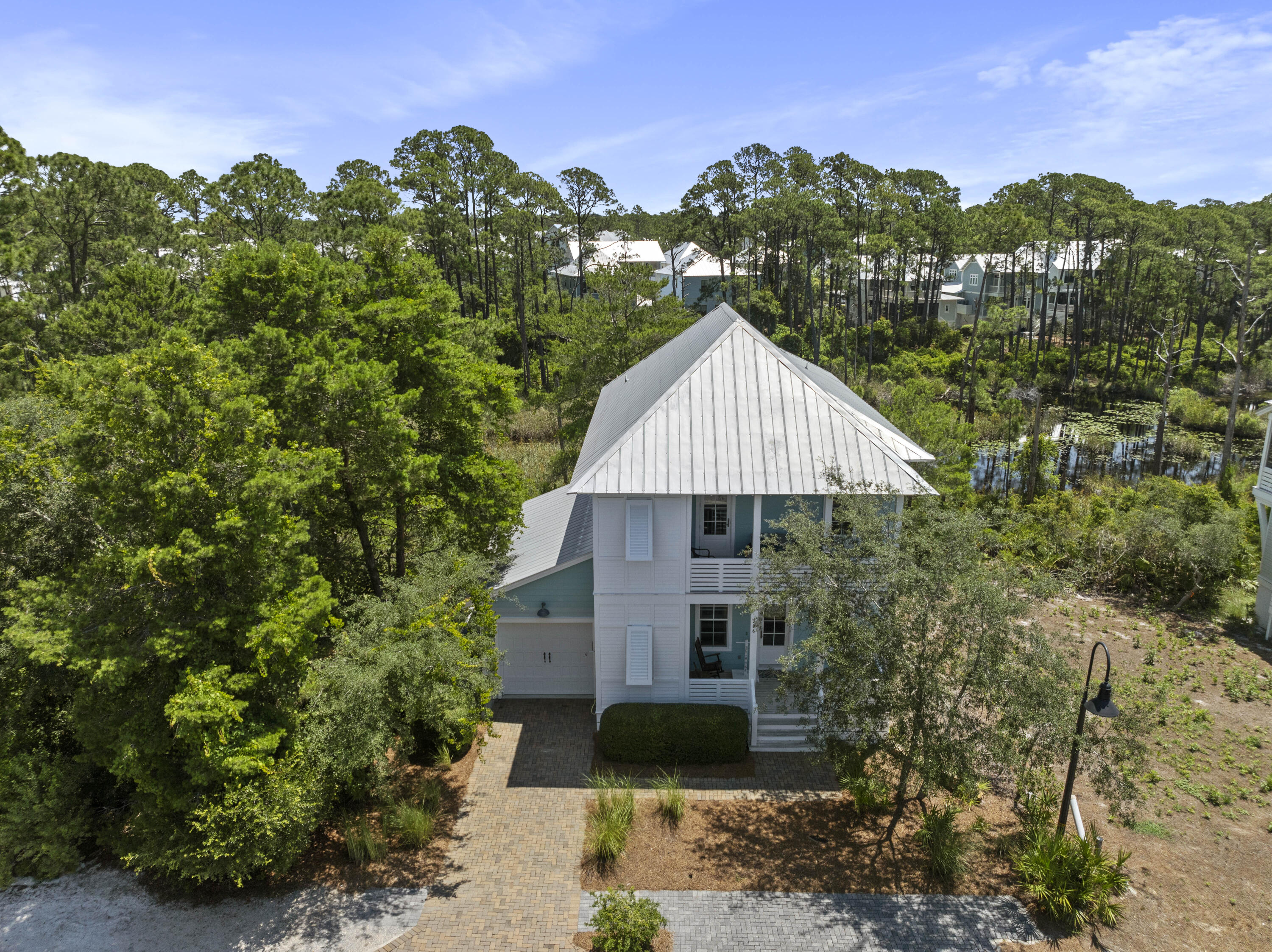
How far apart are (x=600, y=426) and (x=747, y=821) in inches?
489

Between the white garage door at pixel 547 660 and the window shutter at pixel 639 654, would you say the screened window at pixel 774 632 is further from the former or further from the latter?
the white garage door at pixel 547 660

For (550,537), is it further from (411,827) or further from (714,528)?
(411,827)

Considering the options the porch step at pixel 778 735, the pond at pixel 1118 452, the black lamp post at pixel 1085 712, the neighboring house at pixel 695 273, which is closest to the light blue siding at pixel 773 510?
the porch step at pixel 778 735

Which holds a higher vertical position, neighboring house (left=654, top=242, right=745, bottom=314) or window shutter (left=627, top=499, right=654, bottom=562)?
neighboring house (left=654, top=242, right=745, bottom=314)

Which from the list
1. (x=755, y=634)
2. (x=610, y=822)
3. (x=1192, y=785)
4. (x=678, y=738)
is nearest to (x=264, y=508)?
(x=610, y=822)

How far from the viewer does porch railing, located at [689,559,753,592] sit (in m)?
16.4

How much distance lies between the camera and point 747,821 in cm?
1448

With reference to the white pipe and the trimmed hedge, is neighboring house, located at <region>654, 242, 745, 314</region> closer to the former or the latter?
the trimmed hedge

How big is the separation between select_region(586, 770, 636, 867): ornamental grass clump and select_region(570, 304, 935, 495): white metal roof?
626cm

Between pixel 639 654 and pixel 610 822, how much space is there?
400cm

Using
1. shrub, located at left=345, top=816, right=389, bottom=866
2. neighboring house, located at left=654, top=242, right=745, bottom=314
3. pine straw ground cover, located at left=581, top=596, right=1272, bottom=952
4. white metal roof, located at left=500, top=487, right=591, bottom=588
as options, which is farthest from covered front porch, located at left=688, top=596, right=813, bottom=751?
neighboring house, located at left=654, top=242, right=745, bottom=314

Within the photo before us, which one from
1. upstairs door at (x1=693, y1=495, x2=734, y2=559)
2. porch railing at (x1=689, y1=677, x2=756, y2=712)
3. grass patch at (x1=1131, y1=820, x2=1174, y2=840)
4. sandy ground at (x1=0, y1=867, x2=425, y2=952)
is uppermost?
upstairs door at (x1=693, y1=495, x2=734, y2=559)

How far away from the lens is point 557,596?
714 inches

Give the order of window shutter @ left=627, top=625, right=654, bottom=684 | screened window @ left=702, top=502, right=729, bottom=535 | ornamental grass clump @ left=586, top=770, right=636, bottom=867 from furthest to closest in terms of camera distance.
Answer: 1. screened window @ left=702, top=502, right=729, bottom=535
2. window shutter @ left=627, top=625, right=654, bottom=684
3. ornamental grass clump @ left=586, top=770, right=636, bottom=867
